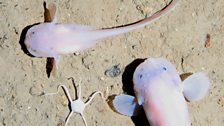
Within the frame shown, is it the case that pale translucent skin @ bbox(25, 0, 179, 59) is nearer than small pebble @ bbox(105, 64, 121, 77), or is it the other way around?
pale translucent skin @ bbox(25, 0, 179, 59)

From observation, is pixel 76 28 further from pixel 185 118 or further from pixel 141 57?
pixel 185 118

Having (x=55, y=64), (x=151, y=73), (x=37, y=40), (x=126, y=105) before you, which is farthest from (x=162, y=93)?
(x=37, y=40)

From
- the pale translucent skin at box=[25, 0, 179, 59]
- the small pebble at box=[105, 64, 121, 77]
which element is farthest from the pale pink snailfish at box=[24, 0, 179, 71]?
the small pebble at box=[105, 64, 121, 77]

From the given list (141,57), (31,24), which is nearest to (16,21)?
(31,24)

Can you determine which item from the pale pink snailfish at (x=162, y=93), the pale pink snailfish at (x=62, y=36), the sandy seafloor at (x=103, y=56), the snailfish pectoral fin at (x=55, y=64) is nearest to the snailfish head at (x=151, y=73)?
the pale pink snailfish at (x=162, y=93)

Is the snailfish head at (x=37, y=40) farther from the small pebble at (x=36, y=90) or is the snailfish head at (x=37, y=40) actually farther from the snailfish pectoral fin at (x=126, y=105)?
the snailfish pectoral fin at (x=126, y=105)

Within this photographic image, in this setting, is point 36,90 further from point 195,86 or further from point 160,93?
point 195,86

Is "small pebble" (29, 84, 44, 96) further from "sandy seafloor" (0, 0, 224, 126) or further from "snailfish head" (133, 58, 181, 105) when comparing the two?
"snailfish head" (133, 58, 181, 105)
